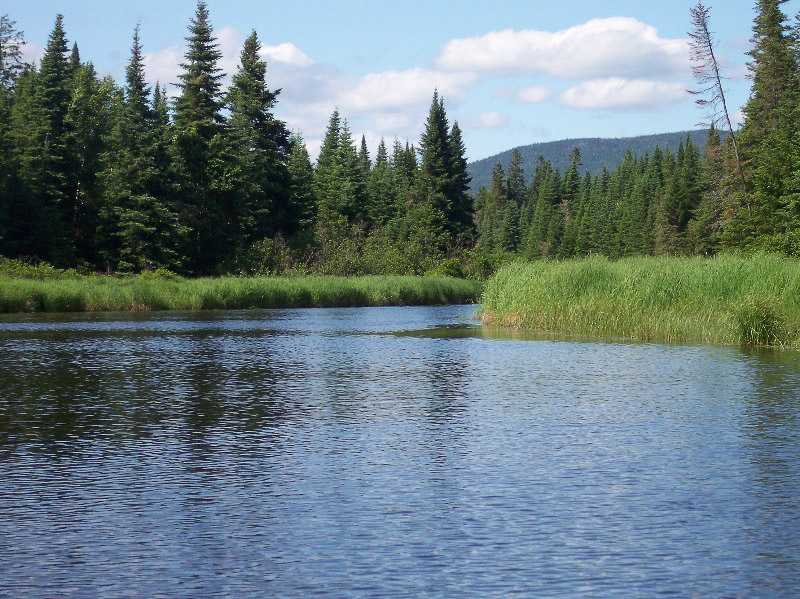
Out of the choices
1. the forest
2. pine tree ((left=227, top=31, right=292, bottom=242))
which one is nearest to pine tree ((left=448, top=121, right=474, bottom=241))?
the forest

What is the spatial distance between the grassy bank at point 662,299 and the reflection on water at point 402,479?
410 cm

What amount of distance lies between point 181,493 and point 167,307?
4215cm

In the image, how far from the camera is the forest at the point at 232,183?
61.2 meters

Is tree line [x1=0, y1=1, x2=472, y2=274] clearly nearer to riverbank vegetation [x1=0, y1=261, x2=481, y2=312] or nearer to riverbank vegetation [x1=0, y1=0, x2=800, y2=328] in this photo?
riverbank vegetation [x1=0, y1=0, x2=800, y2=328]

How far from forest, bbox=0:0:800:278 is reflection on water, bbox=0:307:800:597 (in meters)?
36.1

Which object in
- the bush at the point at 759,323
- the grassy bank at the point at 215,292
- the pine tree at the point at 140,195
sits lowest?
the bush at the point at 759,323

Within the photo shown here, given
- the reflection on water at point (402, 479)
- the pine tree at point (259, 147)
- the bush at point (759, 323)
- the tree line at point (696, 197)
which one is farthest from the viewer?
the pine tree at point (259, 147)

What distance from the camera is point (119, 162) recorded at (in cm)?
6481

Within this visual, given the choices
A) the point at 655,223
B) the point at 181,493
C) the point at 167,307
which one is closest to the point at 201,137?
the point at 167,307

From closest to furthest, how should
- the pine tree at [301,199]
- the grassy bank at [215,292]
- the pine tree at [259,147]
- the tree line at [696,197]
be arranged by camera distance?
1. the grassy bank at [215,292]
2. the tree line at [696,197]
3. the pine tree at [259,147]
4. the pine tree at [301,199]

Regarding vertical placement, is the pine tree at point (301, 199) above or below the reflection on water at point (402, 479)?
above

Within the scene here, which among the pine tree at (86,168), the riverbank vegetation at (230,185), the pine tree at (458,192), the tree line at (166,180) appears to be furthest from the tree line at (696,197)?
the pine tree at (86,168)

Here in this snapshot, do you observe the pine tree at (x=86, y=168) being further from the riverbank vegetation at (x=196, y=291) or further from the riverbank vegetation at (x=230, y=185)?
the riverbank vegetation at (x=196, y=291)

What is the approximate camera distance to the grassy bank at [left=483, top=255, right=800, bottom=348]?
28328mm
